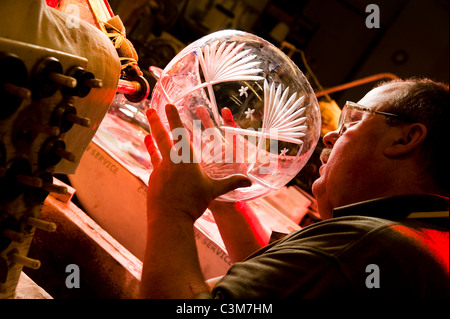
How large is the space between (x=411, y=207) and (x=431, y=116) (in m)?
0.38

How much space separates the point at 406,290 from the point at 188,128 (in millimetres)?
886

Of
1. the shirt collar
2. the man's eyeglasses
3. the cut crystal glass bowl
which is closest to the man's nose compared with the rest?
the man's eyeglasses

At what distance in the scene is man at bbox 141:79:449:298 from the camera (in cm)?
100

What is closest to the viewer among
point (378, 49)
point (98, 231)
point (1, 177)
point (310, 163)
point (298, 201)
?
point (1, 177)

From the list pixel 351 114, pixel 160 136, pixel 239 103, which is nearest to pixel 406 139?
pixel 351 114

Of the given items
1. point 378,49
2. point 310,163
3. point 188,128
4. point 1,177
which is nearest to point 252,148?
point 188,128

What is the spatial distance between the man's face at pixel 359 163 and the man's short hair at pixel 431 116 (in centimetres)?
7

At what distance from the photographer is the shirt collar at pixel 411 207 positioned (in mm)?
1192

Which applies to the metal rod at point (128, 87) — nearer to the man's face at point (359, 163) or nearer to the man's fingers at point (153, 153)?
the man's fingers at point (153, 153)

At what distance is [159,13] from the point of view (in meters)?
5.70

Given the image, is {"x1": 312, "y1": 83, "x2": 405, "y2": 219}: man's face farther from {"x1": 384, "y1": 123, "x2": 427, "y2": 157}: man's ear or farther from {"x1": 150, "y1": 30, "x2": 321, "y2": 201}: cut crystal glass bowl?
{"x1": 150, "y1": 30, "x2": 321, "y2": 201}: cut crystal glass bowl

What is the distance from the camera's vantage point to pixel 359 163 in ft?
4.76

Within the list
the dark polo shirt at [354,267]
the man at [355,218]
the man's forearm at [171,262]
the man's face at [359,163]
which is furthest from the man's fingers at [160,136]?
the man's face at [359,163]
